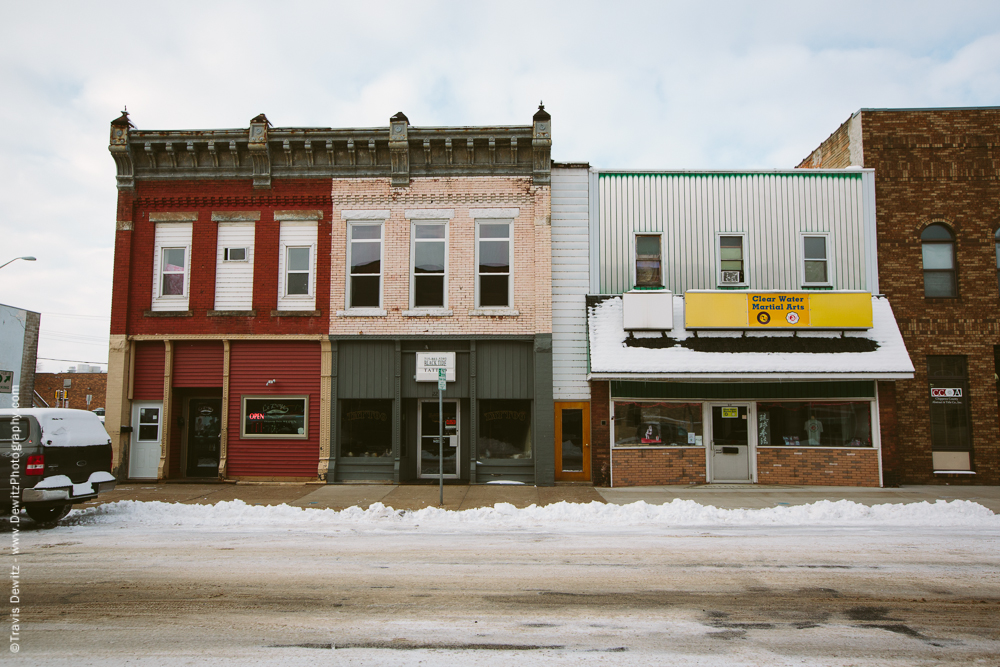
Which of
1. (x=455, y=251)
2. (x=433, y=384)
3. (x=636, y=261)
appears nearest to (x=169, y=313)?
(x=433, y=384)

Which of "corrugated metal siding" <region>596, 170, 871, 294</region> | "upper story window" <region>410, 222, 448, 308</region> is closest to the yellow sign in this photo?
"corrugated metal siding" <region>596, 170, 871, 294</region>

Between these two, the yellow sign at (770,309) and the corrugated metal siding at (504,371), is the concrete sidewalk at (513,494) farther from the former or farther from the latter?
the yellow sign at (770,309)

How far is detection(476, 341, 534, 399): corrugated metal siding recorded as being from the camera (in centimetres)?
1532

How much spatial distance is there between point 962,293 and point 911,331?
167cm

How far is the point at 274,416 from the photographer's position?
1562 centimetres

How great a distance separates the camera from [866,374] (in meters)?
14.1

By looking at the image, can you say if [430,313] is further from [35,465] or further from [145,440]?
[35,465]

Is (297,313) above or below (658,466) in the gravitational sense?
above

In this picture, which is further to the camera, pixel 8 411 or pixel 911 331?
pixel 911 331

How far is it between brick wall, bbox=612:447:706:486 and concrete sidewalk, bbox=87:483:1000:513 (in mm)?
248

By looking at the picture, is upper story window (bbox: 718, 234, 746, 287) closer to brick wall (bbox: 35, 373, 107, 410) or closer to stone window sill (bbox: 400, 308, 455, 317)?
stone window sill (bbox: 400, 308, 455, 317)

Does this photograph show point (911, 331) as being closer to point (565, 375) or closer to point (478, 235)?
point (565, 375)

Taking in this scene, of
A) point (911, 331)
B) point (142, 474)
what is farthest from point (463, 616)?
point (911, 331)

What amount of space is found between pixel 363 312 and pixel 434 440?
379 cm
